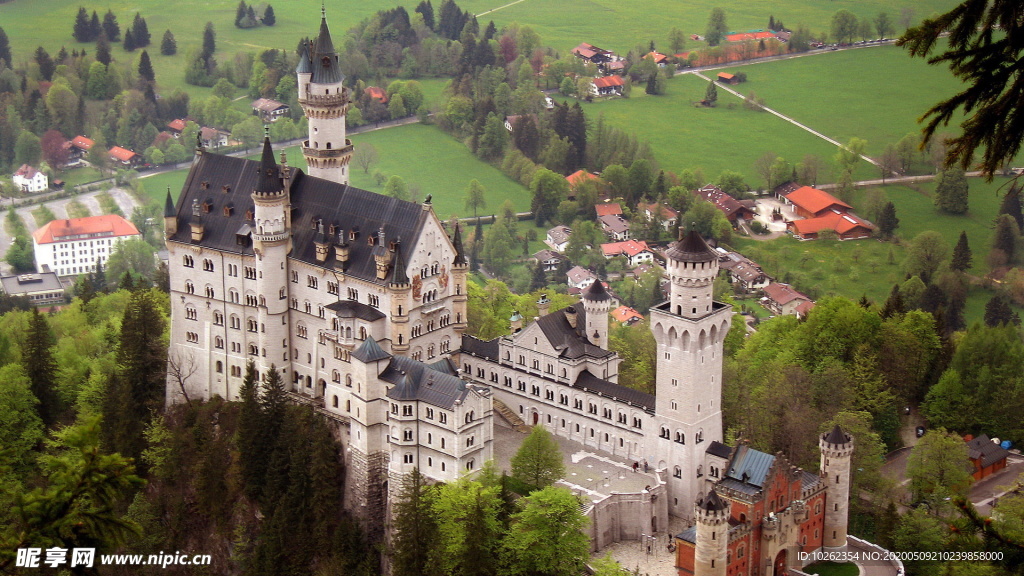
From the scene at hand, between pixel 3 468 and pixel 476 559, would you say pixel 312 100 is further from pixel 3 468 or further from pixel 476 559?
pixel 3 468

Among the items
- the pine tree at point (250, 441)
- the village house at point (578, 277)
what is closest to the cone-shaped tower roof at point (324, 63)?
the pine tree at point (250, 441)

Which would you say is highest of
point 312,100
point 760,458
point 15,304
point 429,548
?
point 312,100

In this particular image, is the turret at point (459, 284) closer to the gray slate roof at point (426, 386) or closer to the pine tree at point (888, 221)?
the gray slate roof at point (426, 386)

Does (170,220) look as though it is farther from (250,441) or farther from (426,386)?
(426,386)

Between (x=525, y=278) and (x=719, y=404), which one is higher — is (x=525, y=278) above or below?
below

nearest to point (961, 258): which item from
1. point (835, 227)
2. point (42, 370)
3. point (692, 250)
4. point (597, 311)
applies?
→ point (835, 227)

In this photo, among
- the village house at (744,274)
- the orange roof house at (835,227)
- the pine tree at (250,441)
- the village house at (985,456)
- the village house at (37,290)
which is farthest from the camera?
the orange roof house at (835,227)

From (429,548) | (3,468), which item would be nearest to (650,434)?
(429,548)
